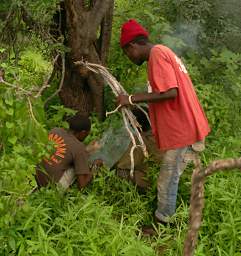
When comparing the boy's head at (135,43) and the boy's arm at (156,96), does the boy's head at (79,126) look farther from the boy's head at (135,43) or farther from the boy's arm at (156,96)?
the boy's head at (135,43)

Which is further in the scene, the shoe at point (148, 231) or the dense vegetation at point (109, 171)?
the shoe at point (148, 231)

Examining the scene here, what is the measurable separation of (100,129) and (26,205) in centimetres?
204

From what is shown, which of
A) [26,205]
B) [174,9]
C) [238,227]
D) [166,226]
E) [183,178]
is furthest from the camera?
[174,9]

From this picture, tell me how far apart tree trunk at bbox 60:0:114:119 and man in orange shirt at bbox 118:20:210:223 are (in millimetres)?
878

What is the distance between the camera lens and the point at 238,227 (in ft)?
14.5

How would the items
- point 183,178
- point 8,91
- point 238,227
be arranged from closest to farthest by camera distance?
point 8,91 → point 238,227 → point 183,178

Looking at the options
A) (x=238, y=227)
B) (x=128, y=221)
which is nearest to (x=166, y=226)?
(x=128, y=221)

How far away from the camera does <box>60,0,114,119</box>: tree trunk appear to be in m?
5.32

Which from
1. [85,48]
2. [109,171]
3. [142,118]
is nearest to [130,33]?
[85,48]

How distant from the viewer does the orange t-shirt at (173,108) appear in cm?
432

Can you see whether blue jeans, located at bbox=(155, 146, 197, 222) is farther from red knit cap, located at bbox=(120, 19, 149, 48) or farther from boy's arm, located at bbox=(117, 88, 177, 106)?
red knit cap, located at bbox=(120, 19, 149, 48)

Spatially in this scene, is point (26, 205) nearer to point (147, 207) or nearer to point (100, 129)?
point (147, 207)

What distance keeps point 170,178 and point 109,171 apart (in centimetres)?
70

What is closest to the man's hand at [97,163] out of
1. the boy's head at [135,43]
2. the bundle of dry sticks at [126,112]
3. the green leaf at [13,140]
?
the bundle of dry sticks at [126,112]
